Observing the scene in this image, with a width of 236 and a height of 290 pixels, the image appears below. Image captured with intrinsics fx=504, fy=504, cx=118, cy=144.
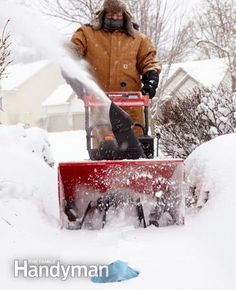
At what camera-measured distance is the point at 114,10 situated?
565 centimetres

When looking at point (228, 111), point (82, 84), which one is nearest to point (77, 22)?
point (228, 111)

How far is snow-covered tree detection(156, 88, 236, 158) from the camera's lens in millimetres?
7027

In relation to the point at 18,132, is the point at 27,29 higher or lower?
higher

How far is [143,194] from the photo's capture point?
4617mm

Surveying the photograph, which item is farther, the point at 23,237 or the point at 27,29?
the point at 27,29

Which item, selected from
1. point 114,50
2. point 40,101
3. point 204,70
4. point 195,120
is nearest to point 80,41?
point 114,50

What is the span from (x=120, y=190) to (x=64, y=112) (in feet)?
117

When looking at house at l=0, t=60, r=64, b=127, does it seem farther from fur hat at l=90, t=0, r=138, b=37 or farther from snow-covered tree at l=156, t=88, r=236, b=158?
fur hat at l=90, t=0, r=138, b=37

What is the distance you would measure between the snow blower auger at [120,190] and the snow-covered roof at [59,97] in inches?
1383

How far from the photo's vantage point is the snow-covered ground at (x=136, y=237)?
312 cm

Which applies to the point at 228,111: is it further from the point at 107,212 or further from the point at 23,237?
the point at 23,237

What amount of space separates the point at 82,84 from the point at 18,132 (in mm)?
1598

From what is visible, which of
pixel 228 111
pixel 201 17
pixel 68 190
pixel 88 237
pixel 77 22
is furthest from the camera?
pixel 201 17

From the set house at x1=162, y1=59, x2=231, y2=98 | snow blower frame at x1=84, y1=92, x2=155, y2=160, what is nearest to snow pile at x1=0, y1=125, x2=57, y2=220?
snow blower frame at x1=84, y1=92, x2=155, y2=160
